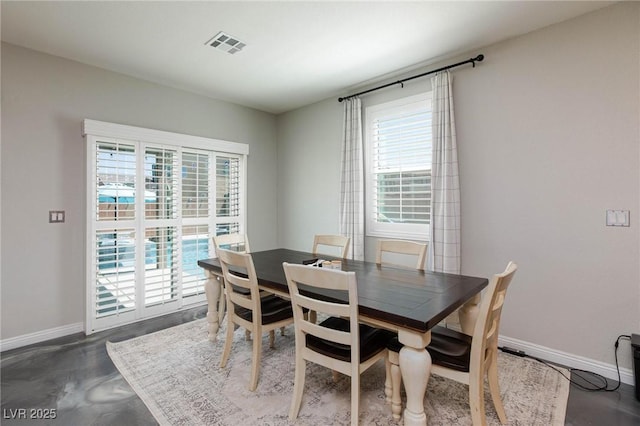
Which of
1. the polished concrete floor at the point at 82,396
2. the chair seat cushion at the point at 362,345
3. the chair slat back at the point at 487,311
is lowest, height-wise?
the polished concrete floor at the point at 82,396

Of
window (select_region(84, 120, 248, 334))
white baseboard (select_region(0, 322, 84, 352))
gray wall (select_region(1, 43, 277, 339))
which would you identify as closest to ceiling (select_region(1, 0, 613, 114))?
gray wall (select_region(1, 43, 277, 339))

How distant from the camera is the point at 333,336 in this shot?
1530 mm

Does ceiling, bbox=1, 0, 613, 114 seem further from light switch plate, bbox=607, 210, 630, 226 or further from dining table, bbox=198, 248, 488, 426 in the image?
dining table, bbox=198, 248, 488, 426

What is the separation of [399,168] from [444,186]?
0.63 meters

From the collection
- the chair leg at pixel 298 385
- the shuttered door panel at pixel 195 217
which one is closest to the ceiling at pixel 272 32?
the shuttered door panel at pixel 195 217

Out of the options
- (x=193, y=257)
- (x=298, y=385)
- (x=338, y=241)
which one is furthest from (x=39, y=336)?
(x=338, y=241)

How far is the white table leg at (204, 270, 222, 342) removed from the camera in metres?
2.66

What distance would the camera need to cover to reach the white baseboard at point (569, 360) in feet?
6.79

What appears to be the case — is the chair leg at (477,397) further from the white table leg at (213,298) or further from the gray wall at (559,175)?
the white table leg at (213,298)

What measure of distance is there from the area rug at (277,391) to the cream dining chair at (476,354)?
217 mm

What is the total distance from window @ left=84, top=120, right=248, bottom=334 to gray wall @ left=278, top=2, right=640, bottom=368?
2985mm

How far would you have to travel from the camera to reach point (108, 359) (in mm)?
2406

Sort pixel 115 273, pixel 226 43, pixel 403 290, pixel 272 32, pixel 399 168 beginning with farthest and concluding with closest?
1. pixel 399 168
2. pixel 115 273
3. pixel 226 43
4. pixel 272 32
5. pixel 403 290

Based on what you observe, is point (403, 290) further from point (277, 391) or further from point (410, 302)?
point (277, 391)
